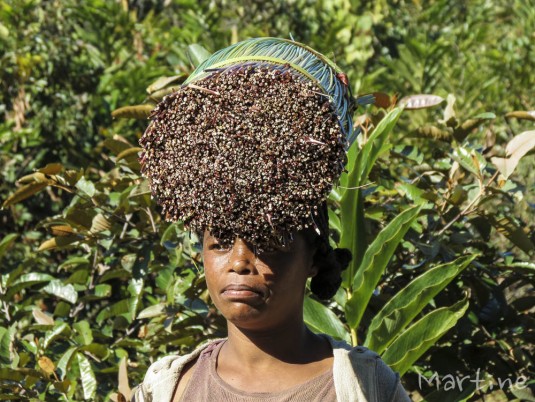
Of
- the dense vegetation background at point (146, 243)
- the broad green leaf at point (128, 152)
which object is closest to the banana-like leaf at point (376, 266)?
the dense vegetation background at point (146, 243)

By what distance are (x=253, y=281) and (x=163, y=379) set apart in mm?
392

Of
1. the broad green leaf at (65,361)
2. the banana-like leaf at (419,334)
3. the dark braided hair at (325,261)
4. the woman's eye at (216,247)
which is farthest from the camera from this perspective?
the broad green leaf at (65,361)

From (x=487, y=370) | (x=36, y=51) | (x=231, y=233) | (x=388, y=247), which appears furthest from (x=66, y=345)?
(x=36, y=51)

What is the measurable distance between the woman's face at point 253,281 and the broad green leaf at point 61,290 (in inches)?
70.1

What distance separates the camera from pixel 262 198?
1.94 meters

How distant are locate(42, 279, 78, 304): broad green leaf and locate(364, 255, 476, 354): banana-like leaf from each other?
1304mm

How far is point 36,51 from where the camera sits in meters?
5.75

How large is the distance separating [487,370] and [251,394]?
175 cm

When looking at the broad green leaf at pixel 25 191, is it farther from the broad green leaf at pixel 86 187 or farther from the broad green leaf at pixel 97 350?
the broad green leaf at pixel 97 350

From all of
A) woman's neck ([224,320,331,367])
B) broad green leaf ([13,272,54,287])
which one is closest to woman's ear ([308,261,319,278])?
woman's neck ([224,320,331,367])

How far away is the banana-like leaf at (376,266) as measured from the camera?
299 centimetres

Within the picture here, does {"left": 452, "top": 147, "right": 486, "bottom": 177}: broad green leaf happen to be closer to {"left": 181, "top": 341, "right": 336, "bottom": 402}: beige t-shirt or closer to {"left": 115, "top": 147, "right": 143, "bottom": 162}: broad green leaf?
{"left": 115, "top": 147, "right": 143, "bottom": 162}: broad green leaf

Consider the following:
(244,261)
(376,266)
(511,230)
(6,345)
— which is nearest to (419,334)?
(376,266)

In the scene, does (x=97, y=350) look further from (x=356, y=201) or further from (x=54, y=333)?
(x=356, y=201)
